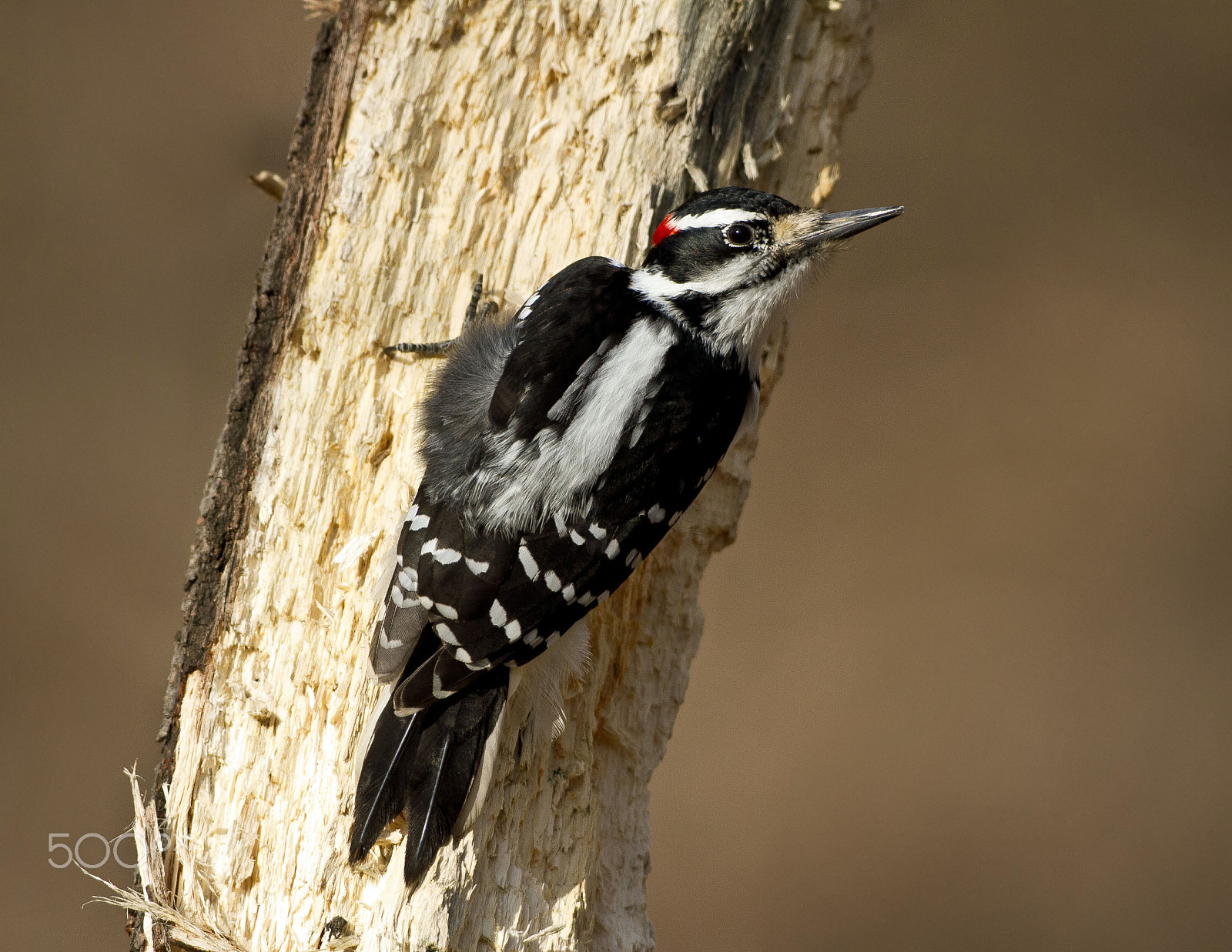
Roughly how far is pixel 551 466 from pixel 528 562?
19 cm

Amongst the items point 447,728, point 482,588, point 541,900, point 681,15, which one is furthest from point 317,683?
point 681,15

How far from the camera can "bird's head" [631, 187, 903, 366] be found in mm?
2014

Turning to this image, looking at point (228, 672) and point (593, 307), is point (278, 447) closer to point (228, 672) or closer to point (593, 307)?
point (228, 672)

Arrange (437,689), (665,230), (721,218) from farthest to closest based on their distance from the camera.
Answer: (665,230) → (721,218) → (437,689)

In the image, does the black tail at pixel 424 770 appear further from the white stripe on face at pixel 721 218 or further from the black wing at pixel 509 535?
the white stripe on face at pixel 721 218

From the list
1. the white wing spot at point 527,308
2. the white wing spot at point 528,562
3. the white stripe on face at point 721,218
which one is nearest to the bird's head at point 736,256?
the white stripe on face at point 721,218

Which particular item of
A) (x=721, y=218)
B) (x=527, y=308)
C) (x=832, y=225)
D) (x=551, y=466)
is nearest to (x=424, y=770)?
(x=551, y=466)

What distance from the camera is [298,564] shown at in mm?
2074

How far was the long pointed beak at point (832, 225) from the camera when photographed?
2.01 metres

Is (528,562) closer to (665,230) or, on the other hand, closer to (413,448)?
(413,448)

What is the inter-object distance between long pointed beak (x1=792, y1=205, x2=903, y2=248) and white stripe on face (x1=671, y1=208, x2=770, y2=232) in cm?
9

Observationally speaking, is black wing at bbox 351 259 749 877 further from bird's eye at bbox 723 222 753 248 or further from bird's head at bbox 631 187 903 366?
bird's eye at bbox 723 222 753 248

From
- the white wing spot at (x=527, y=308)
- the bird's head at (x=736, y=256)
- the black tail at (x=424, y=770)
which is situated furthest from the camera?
the white wing spot at (x=527, y=308)

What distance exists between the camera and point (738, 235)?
6.63ft
